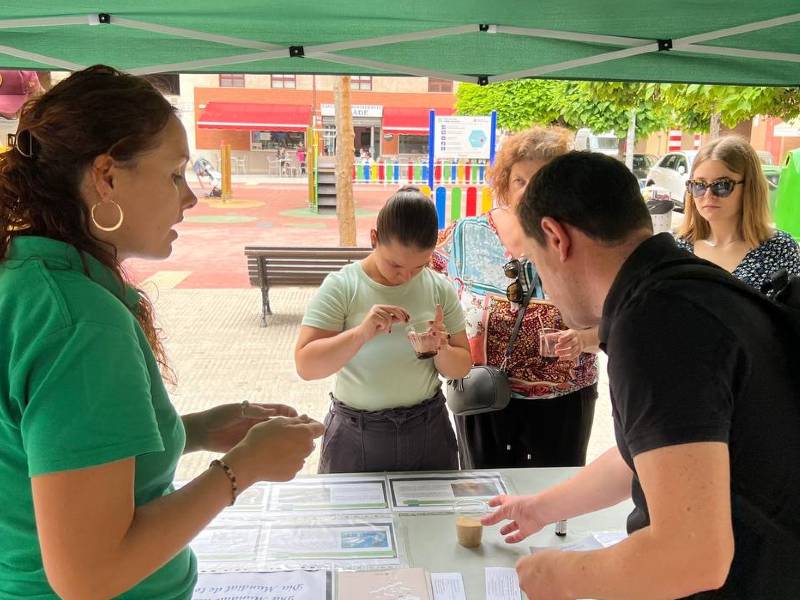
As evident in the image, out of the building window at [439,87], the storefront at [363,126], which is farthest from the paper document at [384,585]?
the building window at [439,87]

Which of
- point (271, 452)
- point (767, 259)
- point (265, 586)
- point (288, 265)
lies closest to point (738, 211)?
point (767, 259)

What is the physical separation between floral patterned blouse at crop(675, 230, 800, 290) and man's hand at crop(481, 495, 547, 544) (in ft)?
6.67

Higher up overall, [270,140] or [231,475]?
[270,140]

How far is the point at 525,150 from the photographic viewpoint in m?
2.50

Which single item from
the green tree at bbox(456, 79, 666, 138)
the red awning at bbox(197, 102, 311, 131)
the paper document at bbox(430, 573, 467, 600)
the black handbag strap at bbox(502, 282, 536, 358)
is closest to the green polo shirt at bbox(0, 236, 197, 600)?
the paper document at bbox(430, 573, 467, 600)

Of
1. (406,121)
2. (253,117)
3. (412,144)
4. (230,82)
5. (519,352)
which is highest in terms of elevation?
(230,82)

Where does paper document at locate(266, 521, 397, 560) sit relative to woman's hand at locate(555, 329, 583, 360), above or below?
below

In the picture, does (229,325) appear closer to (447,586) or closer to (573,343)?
(573,343)

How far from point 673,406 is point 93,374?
2.43 feet

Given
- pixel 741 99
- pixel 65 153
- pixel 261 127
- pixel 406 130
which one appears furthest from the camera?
pixel 261 127

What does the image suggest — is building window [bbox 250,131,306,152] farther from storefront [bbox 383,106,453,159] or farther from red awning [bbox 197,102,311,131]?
storefront [bbox 383,106,453,159]

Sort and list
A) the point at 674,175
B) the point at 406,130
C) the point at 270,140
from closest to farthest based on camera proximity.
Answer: the point at 674,175, the point at 406,130, the point at 270,140

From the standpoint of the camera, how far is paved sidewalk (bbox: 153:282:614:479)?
5.27 meters

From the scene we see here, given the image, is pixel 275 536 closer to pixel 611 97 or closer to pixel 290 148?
pixel 611 97
